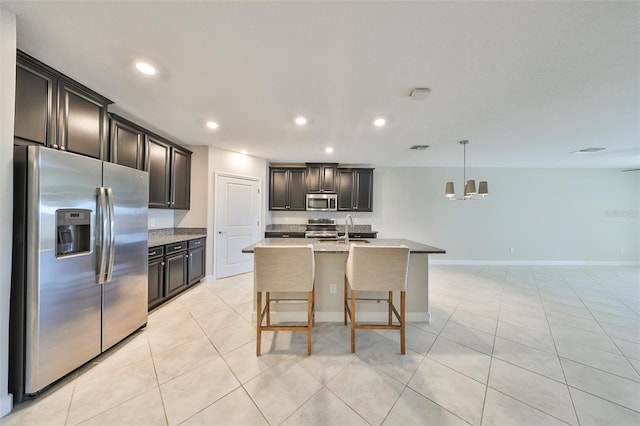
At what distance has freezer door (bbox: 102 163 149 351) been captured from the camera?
184 cm

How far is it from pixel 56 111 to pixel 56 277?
1.40 meters

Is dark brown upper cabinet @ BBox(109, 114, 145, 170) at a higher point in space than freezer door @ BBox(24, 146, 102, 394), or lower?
higher

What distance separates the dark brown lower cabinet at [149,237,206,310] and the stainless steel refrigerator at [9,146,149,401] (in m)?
0.64

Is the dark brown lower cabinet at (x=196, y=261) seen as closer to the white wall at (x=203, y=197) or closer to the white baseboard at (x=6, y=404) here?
the white wall at (x=203, y=197)

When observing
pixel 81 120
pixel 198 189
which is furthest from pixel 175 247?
pixel 81 120

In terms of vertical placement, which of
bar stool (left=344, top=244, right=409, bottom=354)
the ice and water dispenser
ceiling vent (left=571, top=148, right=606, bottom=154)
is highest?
ceiling vent (left=571, top=148, right=606, bottom=154)

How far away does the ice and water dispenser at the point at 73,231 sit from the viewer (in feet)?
5.02

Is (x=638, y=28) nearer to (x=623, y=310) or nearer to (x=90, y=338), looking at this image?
(x=623, y=310)

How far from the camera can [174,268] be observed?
304 centimetres

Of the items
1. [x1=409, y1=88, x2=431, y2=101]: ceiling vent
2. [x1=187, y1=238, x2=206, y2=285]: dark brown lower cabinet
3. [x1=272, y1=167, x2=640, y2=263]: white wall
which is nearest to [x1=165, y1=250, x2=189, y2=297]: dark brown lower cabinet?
[x1=187, y1=238, x2=206, y2=285]: dark brown lower cabinet

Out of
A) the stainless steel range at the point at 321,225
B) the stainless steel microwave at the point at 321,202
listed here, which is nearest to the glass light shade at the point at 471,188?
the stainless steel microwave at the point at 321,202

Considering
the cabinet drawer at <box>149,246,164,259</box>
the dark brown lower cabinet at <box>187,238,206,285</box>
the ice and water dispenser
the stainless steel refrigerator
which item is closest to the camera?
the stainless steel refrigerator

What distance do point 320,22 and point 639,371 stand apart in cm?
358

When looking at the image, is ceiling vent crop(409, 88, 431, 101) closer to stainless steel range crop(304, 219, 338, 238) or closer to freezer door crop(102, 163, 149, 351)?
freezer door crop(102, 163, 149, 351)
